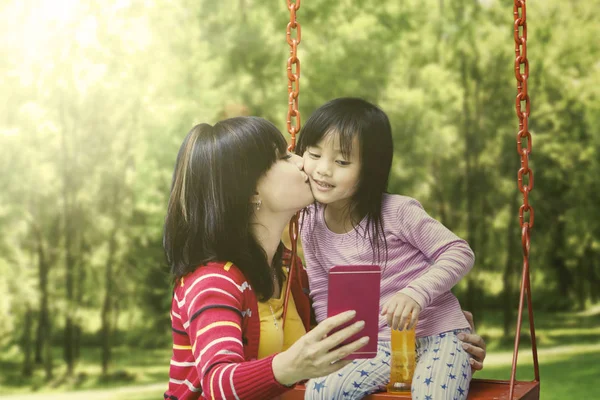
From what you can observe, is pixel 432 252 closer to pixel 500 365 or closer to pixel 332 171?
pixel 332 171

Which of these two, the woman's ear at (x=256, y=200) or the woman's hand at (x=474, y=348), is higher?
the woman's ear at (x=256, y=200)

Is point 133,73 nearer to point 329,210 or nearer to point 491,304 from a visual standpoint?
point 491,304

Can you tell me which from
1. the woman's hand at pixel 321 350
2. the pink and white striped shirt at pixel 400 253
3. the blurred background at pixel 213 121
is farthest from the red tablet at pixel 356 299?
the blurred background at pixel 213 121

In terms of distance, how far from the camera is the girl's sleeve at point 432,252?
139 centimetres

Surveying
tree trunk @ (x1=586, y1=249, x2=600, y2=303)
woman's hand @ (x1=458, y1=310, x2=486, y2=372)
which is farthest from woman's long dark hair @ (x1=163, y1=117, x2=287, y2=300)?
tree trunk @ (x1=586, y1=249, x2=600, y2=303)

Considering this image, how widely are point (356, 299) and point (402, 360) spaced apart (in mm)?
417

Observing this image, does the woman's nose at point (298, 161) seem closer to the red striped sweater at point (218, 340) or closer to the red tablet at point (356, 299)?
the red striped sweater at point (218, 340)

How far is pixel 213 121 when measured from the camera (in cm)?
585

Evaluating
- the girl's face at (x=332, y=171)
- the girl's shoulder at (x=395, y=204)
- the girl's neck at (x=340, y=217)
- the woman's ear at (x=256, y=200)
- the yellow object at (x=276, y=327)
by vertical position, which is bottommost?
the yellow object at (x=276, y=327)

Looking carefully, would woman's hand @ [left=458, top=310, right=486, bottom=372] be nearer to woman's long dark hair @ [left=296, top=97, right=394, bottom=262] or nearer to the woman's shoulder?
woman's long dark hair @ [left=296, top=97, right=394, bottom=262]

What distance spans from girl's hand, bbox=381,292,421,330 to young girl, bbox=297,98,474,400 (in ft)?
0.12

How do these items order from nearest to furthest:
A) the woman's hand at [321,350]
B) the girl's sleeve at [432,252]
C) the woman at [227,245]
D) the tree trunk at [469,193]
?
1. the woman's hand at [321,350]
2. the woman at [227,245]
3. the girl's sleeve at [432,252]
4. the tree trunk at [469,193]

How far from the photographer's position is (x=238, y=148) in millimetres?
1372

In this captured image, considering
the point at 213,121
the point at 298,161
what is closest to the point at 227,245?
the point at 298,161
